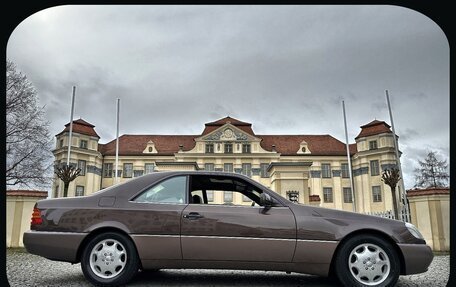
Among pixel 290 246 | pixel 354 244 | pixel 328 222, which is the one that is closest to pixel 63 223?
pixel 290 246

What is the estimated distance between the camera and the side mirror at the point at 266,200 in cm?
505

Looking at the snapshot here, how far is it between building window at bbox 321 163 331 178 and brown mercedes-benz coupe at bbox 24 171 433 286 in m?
53.4

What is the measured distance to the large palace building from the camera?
52.7 m

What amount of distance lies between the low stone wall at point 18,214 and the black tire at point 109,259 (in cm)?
704

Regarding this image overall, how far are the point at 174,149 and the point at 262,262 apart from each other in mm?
54651

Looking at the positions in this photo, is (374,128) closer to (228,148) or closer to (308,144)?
(308,144)

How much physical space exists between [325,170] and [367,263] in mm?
53933

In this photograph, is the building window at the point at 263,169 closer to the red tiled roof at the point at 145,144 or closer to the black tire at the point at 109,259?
the red tiled roof at the point at 145,144

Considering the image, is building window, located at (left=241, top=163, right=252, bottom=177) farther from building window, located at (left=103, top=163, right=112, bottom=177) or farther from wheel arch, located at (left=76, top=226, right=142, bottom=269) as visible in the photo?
wheel arch, located at (left=76, top=226, right=142, bottom=269)

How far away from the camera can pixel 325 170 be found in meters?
57.2

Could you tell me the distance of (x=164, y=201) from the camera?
16.8ft

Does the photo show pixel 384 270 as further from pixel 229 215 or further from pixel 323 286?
pixel 229 215

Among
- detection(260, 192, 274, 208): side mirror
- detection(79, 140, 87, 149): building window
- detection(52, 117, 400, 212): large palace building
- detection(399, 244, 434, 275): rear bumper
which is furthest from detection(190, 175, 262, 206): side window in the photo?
detection(79, 140, 87, 149): building window

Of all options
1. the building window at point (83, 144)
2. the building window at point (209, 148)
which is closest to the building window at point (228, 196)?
the building window at point (209, 148)
